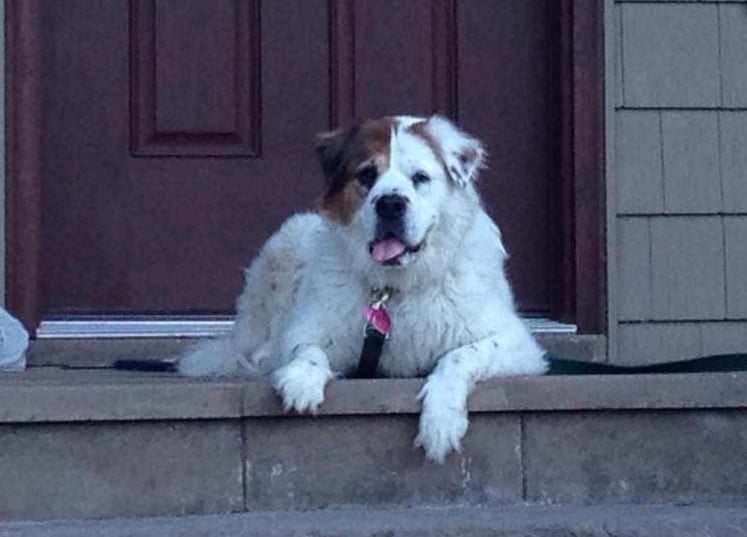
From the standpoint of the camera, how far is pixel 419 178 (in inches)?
186

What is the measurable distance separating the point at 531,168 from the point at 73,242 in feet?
5.37

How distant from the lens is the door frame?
19.1 feet

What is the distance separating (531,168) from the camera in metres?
6.21

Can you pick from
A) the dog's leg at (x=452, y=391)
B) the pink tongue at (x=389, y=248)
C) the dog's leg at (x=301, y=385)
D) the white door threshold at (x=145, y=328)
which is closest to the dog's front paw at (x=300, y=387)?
the dog's leg at (x=301, y=385)

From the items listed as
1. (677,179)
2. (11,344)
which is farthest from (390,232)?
(677,179)

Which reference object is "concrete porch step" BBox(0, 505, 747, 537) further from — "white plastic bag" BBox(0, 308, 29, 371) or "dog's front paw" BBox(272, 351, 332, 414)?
"white plastic bag" BBox(0, 308, 29, 371)

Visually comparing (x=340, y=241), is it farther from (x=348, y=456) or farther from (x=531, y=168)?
(x=531, y=168)

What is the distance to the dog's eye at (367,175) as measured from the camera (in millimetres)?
4734

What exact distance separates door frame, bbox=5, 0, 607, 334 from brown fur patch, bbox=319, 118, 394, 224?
1323 millimetres

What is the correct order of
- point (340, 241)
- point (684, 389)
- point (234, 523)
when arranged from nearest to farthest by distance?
point (234, 523)
point (684, 389)
point (340, 241)

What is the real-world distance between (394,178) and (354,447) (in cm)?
74

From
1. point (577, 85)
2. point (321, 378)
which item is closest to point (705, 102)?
point (577, 85)

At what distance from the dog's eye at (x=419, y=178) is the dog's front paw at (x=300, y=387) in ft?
2.01

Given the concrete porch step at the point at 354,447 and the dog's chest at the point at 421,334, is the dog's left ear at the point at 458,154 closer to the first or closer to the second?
the dog's chest at the point at 421,334
